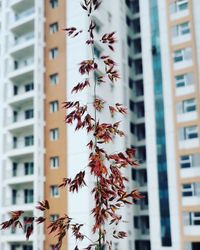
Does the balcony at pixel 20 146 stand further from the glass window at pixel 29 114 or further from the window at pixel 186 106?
the window at pixel 186 106

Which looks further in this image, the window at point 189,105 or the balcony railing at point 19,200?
the window at point 189,105

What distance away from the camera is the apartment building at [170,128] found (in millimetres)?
24422

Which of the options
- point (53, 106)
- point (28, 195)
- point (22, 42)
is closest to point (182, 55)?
point (53, 106)

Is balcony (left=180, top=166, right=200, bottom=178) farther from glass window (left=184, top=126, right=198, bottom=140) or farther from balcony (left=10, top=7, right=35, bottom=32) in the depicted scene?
balcony (left=10, top=7, right=35, bottom=32)

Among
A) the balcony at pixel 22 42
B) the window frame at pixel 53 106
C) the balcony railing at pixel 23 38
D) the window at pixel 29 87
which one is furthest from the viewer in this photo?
the window at pixel 29 87

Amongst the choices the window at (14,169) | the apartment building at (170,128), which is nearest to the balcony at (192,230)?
the apartment building at (170,128)

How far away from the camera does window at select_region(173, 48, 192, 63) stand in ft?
86.4

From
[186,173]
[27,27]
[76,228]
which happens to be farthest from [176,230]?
[76,228]

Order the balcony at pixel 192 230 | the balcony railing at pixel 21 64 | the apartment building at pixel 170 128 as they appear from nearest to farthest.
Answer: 1. the balcony at pixel 192 230
2. the apartment building at pixel 170 128
3. the balcony railing at pixel 21 64

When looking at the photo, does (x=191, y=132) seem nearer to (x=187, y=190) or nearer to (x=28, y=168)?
(x=187, y=190)

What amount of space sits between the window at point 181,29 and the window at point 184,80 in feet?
9.67

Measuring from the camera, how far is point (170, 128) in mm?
25984

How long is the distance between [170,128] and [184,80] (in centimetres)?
328

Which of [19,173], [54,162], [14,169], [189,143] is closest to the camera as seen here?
[54,162]
